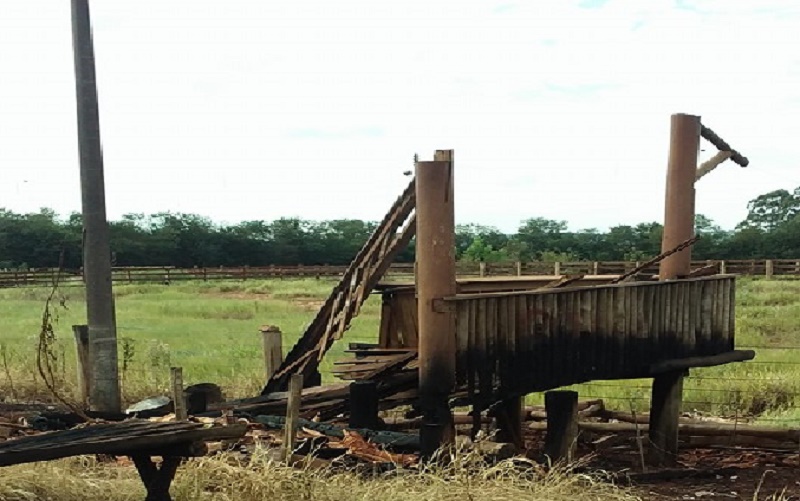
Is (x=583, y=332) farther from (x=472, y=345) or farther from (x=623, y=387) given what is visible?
Answer: (x=623, y=387)

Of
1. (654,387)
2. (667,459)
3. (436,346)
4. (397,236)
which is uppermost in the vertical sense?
(397,236)

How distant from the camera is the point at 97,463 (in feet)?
24.3

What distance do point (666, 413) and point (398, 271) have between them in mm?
33260

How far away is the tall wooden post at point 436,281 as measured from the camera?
8.11 meters

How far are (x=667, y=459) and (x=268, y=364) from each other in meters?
4.58

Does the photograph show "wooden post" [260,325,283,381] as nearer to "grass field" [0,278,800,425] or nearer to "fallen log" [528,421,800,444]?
"grass field" [0,278,800,425]

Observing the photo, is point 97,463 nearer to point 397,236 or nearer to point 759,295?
point 397,236

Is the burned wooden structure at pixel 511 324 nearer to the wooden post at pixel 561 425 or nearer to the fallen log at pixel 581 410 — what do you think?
the wooden post at pixel 561 425

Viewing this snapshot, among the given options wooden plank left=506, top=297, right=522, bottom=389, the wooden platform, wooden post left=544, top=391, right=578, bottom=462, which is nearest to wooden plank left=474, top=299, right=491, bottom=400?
wooden plank left=506, top=297, right=522, bottom=389

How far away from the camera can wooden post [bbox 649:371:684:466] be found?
1024 cm

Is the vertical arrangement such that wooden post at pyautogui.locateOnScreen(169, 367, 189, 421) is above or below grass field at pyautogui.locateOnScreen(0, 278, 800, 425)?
above

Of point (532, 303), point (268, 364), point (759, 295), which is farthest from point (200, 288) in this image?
point (532, 303)

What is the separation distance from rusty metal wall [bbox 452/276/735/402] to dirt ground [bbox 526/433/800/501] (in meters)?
0.94

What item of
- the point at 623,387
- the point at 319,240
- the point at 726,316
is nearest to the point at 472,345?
the point at 726,316
